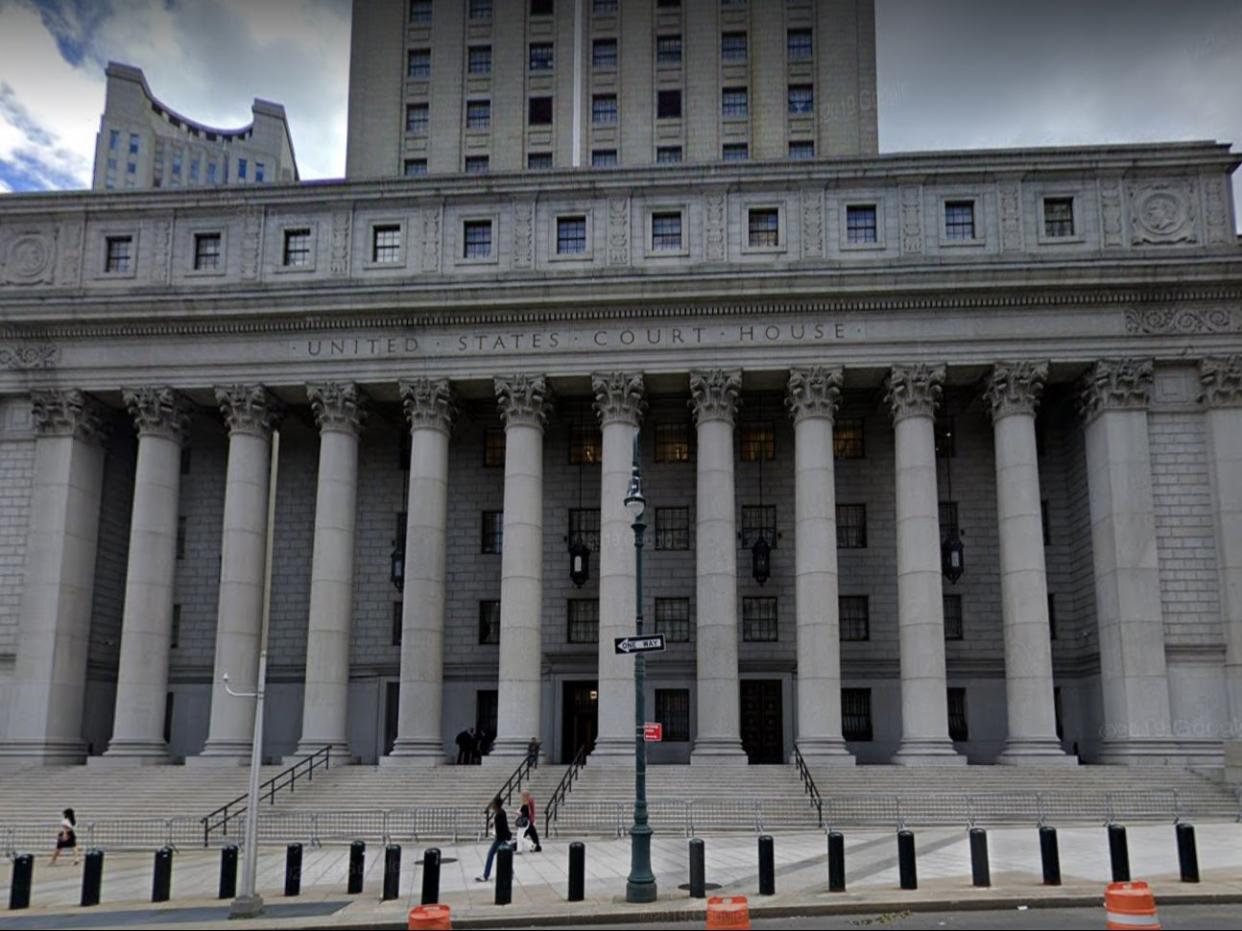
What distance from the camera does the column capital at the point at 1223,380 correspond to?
39812 millimetres

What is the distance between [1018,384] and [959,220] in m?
6.50

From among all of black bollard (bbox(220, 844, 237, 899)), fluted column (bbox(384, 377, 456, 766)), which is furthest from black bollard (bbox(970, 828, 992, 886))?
fluted column (bbox(384, 377, 456, 766))

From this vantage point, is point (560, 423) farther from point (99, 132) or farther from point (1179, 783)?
point (99, 132)

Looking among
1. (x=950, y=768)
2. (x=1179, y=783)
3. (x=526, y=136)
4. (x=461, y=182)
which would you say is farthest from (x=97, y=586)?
(x=1179, y=783)

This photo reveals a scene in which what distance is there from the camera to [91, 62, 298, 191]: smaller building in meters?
160

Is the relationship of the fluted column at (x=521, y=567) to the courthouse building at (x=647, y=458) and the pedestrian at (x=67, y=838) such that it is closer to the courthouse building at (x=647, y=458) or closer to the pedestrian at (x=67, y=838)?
the courthouse building at (x=647, y=458)

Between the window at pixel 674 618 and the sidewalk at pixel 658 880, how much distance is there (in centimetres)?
1595

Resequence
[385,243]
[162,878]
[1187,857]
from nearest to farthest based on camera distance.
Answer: [1187,857], [162,878], [385,243]

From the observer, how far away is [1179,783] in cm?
3488

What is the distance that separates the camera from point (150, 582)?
1644 inches

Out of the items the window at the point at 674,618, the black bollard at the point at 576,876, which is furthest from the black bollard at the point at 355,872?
the window at the point at 674,618

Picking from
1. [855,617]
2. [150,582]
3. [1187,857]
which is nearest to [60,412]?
[150,582]

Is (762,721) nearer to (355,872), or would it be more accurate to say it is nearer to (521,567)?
(521,567)

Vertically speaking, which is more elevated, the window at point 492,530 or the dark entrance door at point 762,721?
the window at point 492,530
